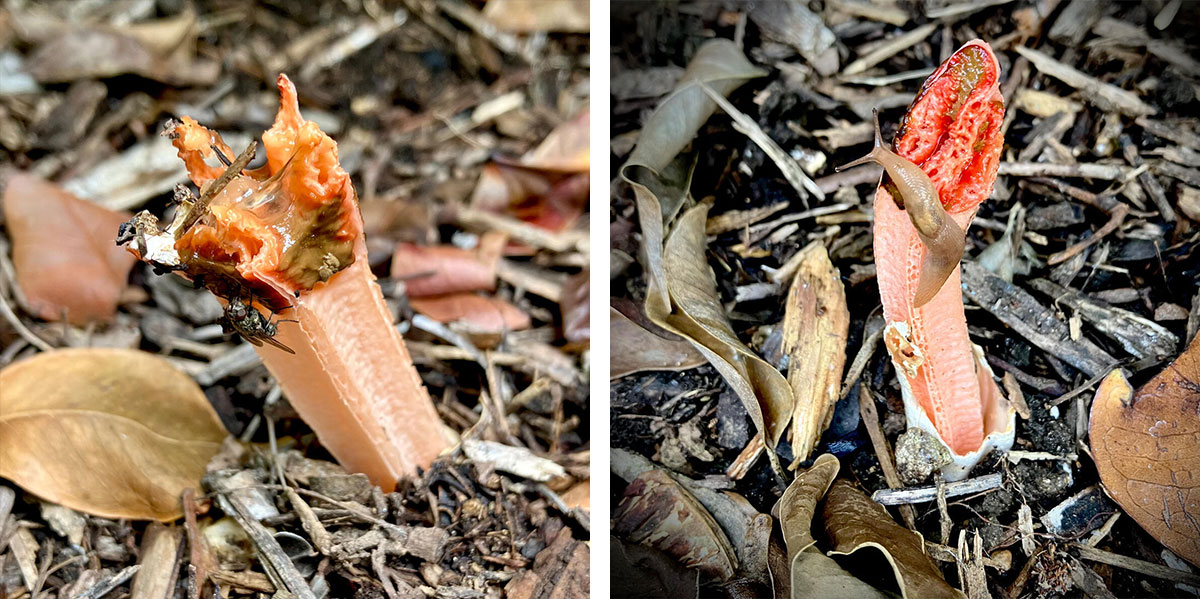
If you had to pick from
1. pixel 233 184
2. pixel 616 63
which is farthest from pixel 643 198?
pixel 233 184

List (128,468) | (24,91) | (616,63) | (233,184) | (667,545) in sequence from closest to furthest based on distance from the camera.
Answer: (233,184) → (667,545) → (128,468) → (616,63) → (24,91)

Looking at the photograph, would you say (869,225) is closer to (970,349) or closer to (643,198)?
→ (970,349)

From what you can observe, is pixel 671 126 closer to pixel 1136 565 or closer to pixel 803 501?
pixel 803 501

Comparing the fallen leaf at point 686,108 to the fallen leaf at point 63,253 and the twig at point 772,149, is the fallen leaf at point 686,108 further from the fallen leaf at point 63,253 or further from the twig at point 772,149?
the fallen leaf at point 63,253

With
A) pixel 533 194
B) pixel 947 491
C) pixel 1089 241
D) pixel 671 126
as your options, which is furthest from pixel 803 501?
pixel 533 194

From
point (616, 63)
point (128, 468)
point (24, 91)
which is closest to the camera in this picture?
point (128, 468)

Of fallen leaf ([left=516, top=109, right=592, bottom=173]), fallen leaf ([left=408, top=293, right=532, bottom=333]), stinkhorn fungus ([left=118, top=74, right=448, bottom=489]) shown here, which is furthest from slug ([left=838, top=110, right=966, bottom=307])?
fallen leaf ([left=516, top=109, right=592, bottom=173])
